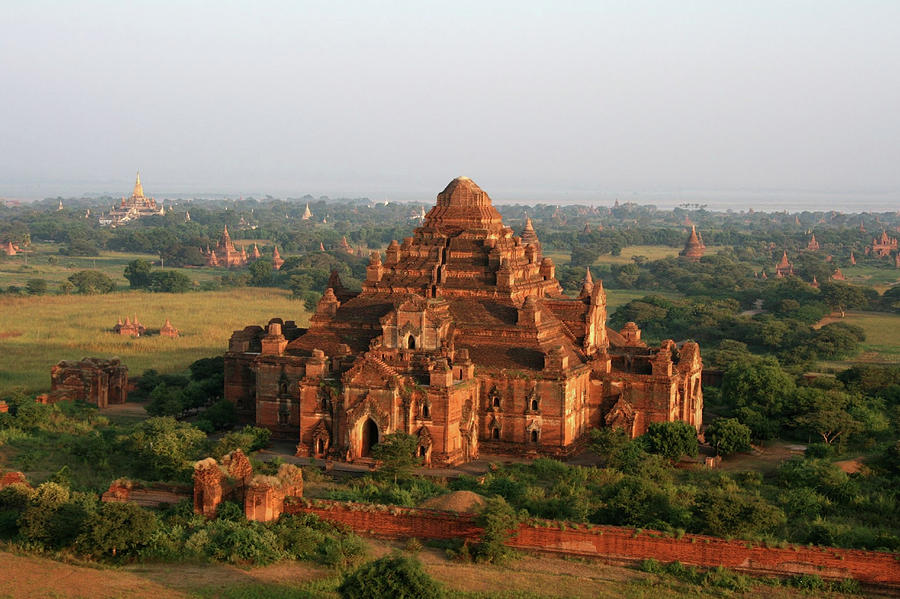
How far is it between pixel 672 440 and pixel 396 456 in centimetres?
1060

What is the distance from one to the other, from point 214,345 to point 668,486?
44.9 meters

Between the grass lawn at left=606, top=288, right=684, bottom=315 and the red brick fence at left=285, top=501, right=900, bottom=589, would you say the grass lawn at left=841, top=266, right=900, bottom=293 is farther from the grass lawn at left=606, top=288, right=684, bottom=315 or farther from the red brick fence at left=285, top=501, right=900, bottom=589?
the red brick fence at left=285, top=501, right=900, bottom=589

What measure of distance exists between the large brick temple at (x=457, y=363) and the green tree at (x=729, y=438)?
2.21m

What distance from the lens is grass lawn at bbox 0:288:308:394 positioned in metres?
69.9

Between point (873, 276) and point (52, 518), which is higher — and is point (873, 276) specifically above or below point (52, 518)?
below

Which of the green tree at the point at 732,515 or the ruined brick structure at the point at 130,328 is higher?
the green tree at the point at 732,515

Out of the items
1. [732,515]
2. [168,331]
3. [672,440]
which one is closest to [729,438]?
[672,440]

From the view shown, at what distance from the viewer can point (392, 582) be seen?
28.4 metres

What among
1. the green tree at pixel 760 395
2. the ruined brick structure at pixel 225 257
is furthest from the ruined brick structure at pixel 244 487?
the ruined brick structure at pixel 225 257

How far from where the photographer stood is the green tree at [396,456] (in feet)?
134

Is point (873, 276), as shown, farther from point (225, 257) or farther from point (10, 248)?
point (10, 248)

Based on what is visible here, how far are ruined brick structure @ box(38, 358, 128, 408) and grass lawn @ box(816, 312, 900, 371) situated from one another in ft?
139

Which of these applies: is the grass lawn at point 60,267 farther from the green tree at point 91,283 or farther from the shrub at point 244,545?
the shrub at point 244,545

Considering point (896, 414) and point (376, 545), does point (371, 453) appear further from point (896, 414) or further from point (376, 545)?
point (896, 414)
